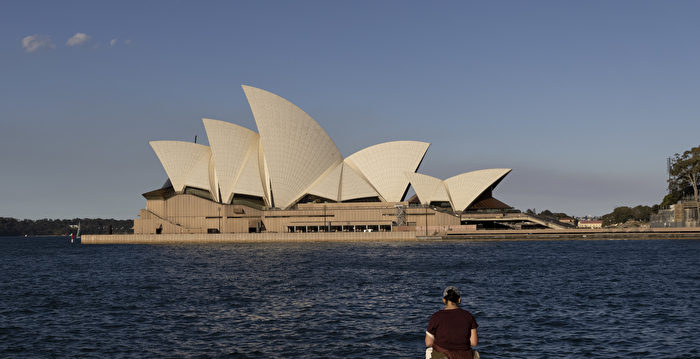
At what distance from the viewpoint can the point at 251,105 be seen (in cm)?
9612

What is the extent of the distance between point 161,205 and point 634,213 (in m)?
124

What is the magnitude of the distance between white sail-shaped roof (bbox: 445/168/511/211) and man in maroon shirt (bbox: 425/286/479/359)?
93.8m

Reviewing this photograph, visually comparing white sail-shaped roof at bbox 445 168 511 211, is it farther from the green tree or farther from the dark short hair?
the dark short hair

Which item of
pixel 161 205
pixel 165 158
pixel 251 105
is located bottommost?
pixel 161 205

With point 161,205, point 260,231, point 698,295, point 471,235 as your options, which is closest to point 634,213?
point 471,235

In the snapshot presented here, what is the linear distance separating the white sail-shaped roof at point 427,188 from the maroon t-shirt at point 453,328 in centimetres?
9436

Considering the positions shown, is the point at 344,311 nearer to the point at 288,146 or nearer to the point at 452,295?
the point at 452,295

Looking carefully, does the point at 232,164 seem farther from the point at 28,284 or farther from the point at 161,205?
the point at 28,284

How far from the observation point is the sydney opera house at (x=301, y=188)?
331 feet

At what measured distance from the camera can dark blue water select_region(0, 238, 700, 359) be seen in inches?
723

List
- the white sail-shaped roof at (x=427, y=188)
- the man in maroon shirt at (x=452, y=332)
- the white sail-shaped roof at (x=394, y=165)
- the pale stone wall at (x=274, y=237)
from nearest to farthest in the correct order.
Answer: the man in maroon shirt at (x=452, y=332), the pale stone wall at (x=274, y=237), the white sail-shaped roof at (x=427, y=188), the white sail-shaped roof at (x=394, y=165)

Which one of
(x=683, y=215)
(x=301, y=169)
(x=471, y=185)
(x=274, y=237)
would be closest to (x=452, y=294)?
(x=274, y=237)

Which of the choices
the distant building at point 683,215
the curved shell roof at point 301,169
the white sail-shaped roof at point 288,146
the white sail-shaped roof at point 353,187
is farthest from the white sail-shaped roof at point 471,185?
the distant building at point 683,215

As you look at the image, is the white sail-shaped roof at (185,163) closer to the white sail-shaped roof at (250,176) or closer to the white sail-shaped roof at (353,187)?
the white sail-shaped roof at (250,176)
